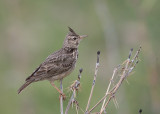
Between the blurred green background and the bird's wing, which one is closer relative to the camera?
the bird's wing

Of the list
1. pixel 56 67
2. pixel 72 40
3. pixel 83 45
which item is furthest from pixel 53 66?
pixel 83 45

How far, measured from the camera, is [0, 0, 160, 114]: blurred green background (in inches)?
426

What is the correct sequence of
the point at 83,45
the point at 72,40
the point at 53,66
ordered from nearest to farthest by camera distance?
1. the point at 53,66
2. the point at 72,40
3. the point at 83,45

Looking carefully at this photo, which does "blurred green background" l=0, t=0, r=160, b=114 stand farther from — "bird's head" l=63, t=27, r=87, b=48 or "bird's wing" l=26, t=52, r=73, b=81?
"bird's wing" l=26, t=52, r=73, b=81

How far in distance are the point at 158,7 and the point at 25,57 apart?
12.5 feet

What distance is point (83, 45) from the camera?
13.3 meters

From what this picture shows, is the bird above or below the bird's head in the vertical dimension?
below

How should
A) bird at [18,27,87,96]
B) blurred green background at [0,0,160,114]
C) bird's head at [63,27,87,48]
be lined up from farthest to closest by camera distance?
blurred green background at [0,0,160,114] → bird's head at [63,27,87,48] → bird at [18,27,87,96]

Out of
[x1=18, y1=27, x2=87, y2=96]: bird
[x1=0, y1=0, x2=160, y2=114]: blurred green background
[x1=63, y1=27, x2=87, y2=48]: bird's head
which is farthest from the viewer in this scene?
[x1=0, y1=0, x2=160, y2=114]: blurred green background

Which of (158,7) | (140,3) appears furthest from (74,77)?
(158,7)

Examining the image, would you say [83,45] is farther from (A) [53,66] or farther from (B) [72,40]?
(A) [53,66]

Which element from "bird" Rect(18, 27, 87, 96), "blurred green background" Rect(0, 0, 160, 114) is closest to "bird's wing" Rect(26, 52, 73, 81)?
"bird" Rect(18, 27, 87, 96)

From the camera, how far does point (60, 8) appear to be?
578 inches

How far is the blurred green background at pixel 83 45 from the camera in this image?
35.5 ft
